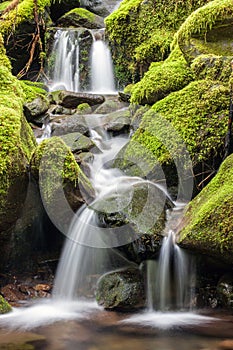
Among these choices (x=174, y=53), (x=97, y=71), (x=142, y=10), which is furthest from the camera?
(x=97, y=71)

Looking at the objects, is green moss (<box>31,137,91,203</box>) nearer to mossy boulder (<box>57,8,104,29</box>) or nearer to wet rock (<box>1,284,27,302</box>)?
wet rock (<box>1,284,27,302</box>)

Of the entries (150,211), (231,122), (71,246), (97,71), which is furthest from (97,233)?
(97,71)

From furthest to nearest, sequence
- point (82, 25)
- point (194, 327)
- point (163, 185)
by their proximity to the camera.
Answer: point (82, 25) < point (163, 185) < point (194, 327)

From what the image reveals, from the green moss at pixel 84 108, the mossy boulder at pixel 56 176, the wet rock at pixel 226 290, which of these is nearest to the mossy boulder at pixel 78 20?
the green moss at pixel 84 108

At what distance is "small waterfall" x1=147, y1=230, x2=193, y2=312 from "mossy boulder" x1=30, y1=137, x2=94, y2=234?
130 centimetres

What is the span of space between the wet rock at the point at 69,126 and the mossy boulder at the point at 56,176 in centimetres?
283

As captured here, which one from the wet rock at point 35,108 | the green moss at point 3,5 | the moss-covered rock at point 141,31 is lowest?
the wet rock at point 35,108

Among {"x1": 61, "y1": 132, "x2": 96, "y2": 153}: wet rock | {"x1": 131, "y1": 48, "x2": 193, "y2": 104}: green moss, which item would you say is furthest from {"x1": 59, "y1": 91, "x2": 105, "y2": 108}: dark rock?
{"x1": 131, "y1": 48, "x2": 193, "y2": 104}: green moss

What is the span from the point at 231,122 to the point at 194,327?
2.50 m

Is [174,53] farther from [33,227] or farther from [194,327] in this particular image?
[194,327]

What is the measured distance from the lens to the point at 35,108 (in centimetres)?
809

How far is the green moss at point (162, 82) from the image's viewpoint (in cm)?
641

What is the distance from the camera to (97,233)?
16.0 feet

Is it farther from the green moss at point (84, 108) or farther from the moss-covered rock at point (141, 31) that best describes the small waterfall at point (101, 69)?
the green moss at point (84, 108)
